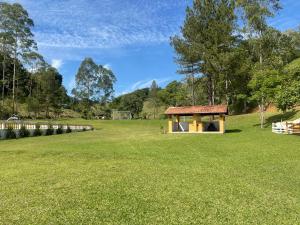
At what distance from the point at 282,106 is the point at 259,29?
10.4 metres

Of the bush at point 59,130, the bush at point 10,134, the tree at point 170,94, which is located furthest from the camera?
the tree at point 170,94

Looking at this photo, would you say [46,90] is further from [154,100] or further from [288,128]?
[288,128]

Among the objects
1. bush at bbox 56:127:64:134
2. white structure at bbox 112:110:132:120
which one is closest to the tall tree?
bush at bbox 56:127:64:134

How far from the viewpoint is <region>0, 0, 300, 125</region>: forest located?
32938 millimetres


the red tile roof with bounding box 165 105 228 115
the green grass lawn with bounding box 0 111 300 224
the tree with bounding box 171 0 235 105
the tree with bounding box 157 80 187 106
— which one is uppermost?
the tree with bounding box 171 0 235 105

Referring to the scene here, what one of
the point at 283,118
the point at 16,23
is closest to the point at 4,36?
the point at 16,23

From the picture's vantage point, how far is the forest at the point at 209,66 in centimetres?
3294

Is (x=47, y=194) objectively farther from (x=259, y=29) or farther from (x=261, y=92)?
(x=259, y=29)

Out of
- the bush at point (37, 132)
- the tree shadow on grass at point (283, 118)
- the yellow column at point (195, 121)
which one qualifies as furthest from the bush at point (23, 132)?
the tree shadow on grass at point (283, 118)

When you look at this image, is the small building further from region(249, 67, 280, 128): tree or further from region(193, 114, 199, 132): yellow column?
region(249, 67, 280, 128): tree

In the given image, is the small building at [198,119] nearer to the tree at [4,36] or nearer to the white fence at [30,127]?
the white fence at [30,127]

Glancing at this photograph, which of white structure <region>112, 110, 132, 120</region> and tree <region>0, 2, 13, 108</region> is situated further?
white structure <region>112, 110, 132, 120</region>

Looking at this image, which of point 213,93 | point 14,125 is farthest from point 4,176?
point 213,93

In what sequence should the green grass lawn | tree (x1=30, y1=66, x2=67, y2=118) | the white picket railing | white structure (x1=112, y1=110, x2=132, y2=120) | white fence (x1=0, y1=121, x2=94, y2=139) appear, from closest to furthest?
the green grass lawn → white fence (x1=0, y1=121, x2=94, y2=139) → the white picket railing → tree (x1=30, y1=66, x2=67, y2=118) → white structure (x1=112, y1=110, x2=132, y2=120)
